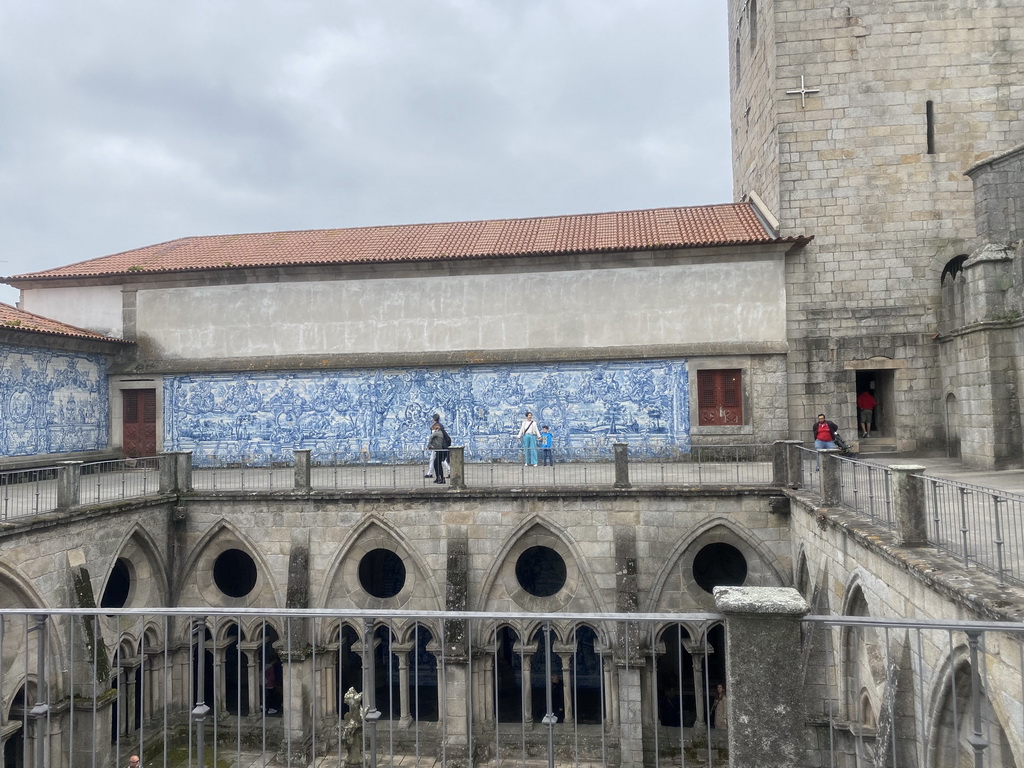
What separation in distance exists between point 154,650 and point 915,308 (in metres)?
18.9

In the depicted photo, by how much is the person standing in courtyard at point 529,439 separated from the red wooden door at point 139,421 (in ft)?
33.3

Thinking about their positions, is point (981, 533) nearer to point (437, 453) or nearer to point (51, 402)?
point (437, 453)

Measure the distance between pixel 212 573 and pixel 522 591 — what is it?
6442 mm

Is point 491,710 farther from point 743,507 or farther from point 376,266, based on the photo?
point 376,266

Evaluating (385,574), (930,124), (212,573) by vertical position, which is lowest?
(385,574)

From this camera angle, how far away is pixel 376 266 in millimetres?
17531

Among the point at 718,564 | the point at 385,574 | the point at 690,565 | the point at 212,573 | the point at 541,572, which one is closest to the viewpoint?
the point at 690,565

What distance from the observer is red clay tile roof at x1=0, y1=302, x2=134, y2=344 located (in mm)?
14495

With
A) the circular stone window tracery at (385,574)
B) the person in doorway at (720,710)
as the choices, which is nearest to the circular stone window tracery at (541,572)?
the circular stone window tracery at (385,574)

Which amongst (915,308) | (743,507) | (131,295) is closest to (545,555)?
(743,507)

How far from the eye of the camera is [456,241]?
18.6m

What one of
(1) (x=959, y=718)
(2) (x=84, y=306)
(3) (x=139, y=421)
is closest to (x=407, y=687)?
(1) (x=959, y=718)

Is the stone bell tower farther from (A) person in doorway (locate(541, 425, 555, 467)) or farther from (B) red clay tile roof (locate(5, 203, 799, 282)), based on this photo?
(A) person in doorway (locate(541, 425, 555, 467))

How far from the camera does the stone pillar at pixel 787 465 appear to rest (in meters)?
12.1
